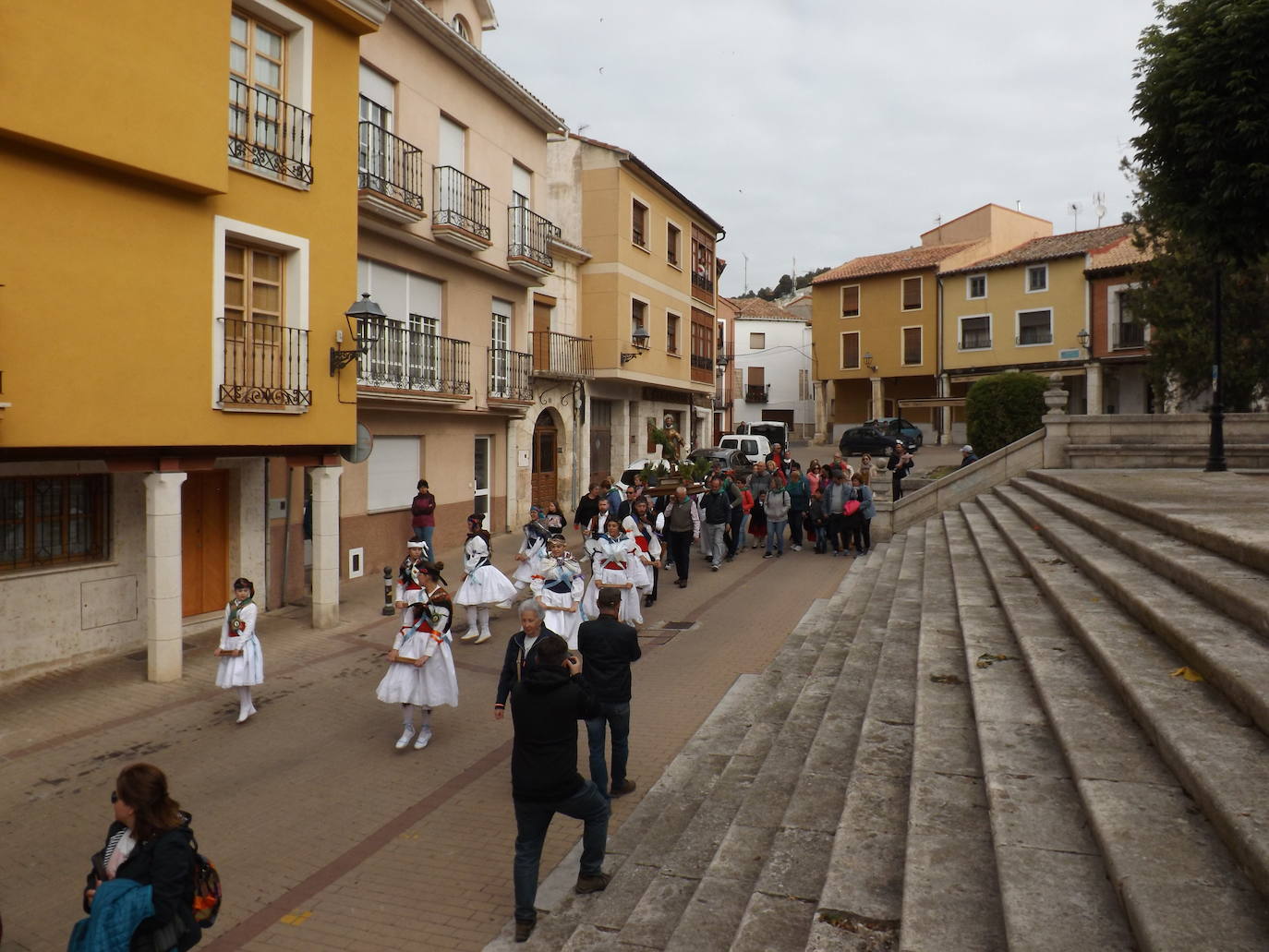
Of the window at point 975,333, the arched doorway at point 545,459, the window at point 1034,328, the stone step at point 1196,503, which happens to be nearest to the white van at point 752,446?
the arched doorway at point 545,459

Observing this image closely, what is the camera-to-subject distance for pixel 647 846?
5973mm

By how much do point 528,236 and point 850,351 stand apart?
2893 cm

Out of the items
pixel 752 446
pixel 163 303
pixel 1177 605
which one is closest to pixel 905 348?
pixel 752 446

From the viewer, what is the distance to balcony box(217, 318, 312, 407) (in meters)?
11.4

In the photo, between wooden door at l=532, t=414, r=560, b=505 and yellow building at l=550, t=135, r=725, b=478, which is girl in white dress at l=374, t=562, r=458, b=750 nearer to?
wooden door at l=532, t=414, r=560, b=505

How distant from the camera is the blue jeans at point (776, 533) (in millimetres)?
19078

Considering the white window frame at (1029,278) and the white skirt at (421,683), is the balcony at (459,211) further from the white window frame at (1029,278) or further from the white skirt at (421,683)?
the white window frame at (1029,278)

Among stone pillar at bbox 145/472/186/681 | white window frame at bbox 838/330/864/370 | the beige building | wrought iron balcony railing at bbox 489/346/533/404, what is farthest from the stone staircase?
white window frame at bbox 838/330/864/370

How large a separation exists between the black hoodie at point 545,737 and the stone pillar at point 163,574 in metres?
7.22

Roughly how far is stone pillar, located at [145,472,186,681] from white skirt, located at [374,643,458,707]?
150 inches

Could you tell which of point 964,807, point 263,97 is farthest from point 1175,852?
point 263,97

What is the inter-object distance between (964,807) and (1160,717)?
1115mm

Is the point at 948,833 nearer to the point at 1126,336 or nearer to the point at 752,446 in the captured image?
the point at 752,446

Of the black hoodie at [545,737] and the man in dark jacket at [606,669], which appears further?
the man in dark jacket at [606,669]
